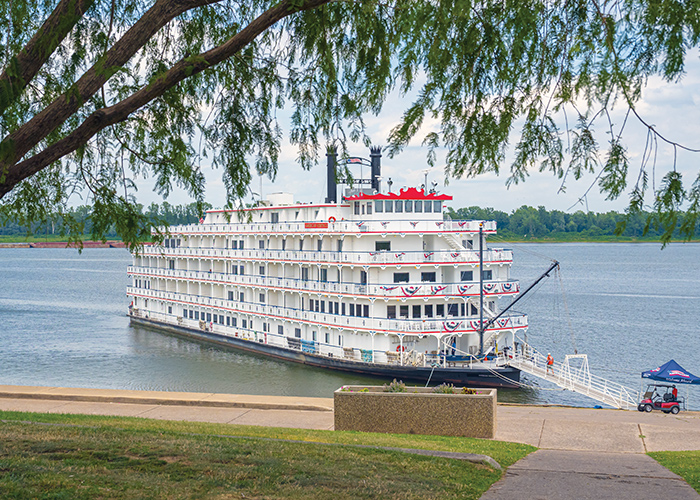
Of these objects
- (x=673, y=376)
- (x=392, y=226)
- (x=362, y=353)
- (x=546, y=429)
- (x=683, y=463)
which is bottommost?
(x=362, y=353)

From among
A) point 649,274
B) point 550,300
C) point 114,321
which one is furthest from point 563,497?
point 649,274

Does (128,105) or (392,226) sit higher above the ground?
(128,105)

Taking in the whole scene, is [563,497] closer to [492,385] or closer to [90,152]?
[90,152]

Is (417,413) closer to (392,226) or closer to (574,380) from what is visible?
(574,380)

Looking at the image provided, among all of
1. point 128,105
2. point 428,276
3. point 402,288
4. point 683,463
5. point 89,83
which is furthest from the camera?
point 428,276

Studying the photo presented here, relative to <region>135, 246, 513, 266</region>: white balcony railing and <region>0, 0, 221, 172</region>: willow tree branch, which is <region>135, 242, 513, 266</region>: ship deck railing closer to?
<region>135, 246, 513, 266</region>: white balcony railing

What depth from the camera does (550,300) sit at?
241ft

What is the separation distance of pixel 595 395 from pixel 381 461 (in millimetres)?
19274

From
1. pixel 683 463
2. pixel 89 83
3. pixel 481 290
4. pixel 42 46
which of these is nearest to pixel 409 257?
pixel 481 290

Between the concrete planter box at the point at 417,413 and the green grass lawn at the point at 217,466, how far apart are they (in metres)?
1.34

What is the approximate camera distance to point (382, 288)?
31172 millimetres

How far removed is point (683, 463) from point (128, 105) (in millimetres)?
10195

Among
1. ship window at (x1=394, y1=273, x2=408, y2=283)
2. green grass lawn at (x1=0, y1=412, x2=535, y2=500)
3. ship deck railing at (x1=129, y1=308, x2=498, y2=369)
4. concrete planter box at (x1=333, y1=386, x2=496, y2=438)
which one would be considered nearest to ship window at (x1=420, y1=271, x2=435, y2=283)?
ship window at (x1=394, y1=273, x2=408, y2=283)

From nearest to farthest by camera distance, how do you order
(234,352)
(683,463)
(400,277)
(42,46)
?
(42,46)
(683,463)
(400,277)
(234,352)
